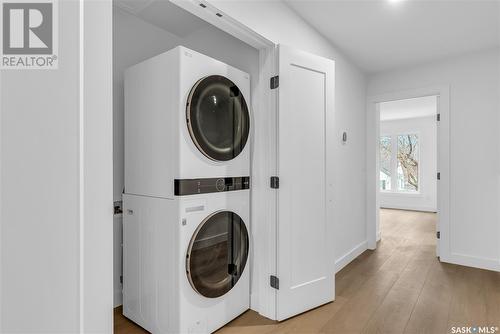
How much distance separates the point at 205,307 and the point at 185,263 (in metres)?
0.36

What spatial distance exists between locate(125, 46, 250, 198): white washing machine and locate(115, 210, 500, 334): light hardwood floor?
1100 mm

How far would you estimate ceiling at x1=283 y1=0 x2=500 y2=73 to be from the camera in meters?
2.23

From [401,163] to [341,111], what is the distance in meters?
5.30

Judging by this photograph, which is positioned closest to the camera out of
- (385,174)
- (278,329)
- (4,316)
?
(4,316)

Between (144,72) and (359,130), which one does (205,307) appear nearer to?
(144,72)

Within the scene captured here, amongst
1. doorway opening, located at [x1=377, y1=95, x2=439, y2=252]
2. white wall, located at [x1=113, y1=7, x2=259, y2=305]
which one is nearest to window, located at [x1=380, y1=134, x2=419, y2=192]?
doorway opening, located at [x1=377, y1=95, x2=439, y2=252]

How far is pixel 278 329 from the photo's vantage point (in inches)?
75.2

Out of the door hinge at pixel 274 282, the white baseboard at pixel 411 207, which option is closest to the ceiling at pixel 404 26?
the door hinge at pixel 274 282

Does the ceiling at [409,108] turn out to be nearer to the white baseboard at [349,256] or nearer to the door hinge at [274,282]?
the white baseboard at [349,256]

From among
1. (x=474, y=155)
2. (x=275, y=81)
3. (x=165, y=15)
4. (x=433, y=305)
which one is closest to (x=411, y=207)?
(x=474, y=155)

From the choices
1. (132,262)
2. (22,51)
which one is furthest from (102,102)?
(132,262)

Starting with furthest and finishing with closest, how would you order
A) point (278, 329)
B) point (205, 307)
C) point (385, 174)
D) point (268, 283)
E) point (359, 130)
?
point (385, 174) → point (359, 130) → point (268, 283) → point (278, 329) → point (205, 307)

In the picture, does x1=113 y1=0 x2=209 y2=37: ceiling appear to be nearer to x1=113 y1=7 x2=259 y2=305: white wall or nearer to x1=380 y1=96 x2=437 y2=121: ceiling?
x1=113 y1=7 x2=259 y2=305: white wall

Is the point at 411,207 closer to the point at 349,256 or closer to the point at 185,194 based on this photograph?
the point at 349,256
